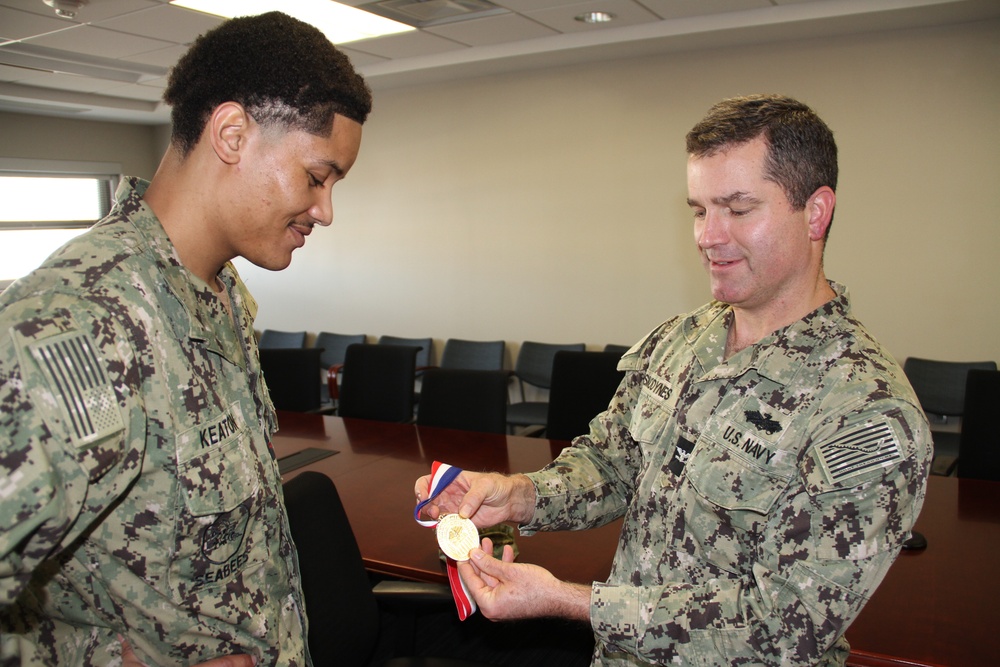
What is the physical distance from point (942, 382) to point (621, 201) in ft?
8.18

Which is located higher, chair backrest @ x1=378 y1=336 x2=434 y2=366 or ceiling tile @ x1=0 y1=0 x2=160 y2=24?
ceiling tile @ x1=0 y1=0 x2=160 y2=24

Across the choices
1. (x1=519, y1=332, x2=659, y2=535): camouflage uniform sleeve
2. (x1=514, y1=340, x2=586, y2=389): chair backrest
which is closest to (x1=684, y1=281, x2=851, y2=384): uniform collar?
(x1=519, y1=332, x2=659, y2=535): camouflage uniform sleeve

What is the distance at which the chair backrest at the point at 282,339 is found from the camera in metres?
7.42

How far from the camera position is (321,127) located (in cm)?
121

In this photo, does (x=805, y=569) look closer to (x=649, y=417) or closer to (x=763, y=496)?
(x=763, y=496)

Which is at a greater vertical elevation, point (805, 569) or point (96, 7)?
point (96, 7)

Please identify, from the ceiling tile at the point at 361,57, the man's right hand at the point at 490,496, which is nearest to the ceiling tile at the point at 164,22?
the ceiling tile at the point at 361,57

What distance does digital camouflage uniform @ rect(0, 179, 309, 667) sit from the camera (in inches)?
34.0

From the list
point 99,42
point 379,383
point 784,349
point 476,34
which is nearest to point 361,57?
point 476,34

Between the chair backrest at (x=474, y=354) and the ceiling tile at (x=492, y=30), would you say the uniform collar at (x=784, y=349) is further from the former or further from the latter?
the chair backrest at (x=474, y=354)

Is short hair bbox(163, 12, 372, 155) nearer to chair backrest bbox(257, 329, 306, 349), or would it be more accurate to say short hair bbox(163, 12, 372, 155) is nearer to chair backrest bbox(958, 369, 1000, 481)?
chair backrest bbox(958, 369, 1000, 481)

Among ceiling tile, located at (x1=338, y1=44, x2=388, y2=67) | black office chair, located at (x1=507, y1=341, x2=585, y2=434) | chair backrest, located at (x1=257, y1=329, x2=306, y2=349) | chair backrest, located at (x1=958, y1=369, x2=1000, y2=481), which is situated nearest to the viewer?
chair backrest, located at (x1=958, y1=369, x2=1000, y2=481)

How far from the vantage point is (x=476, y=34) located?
497cm

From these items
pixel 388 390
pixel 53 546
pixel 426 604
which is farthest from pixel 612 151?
pixel 53 546
